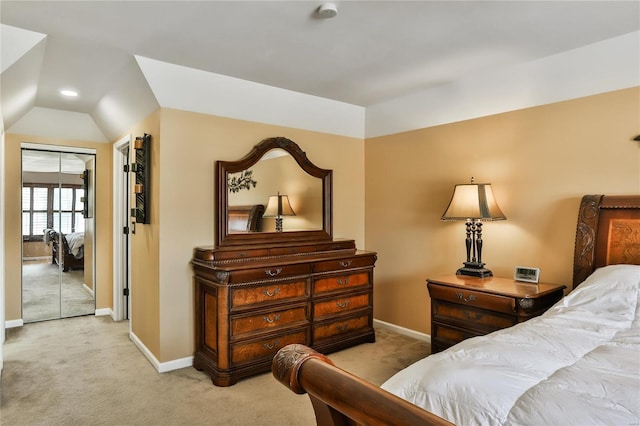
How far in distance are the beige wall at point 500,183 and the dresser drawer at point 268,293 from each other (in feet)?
4.38

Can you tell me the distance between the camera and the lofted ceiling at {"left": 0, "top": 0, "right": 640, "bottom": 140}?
229cm

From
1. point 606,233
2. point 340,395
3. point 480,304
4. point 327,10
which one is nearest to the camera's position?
point 340,395

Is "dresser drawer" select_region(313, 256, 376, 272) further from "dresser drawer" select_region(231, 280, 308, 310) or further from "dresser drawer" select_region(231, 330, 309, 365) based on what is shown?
"dresser drawer" select_region(231, 330, 309, 365)

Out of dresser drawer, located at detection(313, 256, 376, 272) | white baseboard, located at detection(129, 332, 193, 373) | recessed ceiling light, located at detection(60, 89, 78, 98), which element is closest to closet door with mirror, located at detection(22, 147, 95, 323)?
recessed ceiling light, located at detection(60, 89, 78, 98)

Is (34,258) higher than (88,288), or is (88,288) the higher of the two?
(34,258)

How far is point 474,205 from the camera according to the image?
10.2ft

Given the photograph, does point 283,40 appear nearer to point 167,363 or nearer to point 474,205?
point 474,205

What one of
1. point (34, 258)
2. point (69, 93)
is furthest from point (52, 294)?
point (69, 93)

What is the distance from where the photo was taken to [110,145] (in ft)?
16.0

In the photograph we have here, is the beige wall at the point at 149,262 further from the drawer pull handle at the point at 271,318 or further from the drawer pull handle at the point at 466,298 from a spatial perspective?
the drawer pull handle at the point at 466,298

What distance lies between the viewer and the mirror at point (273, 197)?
11.4ft

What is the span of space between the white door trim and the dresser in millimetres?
1776

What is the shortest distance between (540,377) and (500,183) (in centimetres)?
238

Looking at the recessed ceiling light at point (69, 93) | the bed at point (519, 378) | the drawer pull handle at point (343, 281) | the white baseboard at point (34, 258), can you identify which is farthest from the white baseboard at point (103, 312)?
the bed at point (519, 378)
